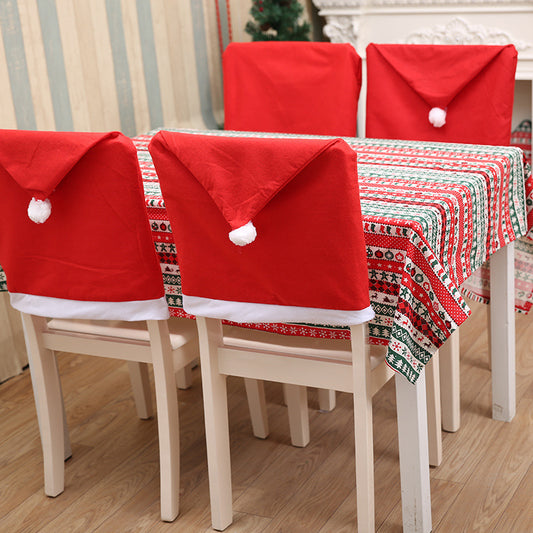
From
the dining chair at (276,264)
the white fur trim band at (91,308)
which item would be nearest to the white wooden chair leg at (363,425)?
the dining chair at (276,264)

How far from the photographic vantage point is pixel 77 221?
177cm

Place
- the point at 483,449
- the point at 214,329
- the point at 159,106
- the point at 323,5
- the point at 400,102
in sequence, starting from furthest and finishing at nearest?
the point at 323,5, the point at 159,106, the point at 400,102, the point at 483,449, the point at 214,329

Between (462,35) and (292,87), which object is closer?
(292,87)

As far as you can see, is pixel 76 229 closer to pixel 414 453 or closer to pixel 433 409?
pixel 414 453

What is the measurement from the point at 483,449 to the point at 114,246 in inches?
44.8

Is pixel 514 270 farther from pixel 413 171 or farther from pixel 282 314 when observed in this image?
pixel 282 314

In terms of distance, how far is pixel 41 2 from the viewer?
9.18 feet

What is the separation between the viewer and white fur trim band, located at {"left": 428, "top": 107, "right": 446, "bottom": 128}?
256 centimetres

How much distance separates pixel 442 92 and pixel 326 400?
1.02 metres

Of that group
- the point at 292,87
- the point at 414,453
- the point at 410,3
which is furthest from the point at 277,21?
the point at 414,453

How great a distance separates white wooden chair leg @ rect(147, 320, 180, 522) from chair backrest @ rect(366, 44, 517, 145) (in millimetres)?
1220

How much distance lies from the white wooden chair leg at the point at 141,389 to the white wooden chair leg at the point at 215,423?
587 mm

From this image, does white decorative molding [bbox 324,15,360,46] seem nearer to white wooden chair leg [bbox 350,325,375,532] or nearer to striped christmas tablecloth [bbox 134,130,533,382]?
striped christmas tablecloth [bbox 134,130,533,382]

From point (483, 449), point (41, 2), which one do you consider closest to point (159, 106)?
point (41, 2)
